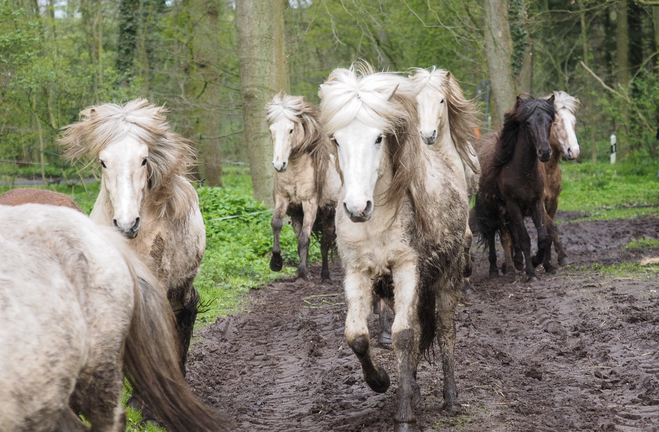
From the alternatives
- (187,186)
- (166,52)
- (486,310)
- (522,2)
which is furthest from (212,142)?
(187,186)

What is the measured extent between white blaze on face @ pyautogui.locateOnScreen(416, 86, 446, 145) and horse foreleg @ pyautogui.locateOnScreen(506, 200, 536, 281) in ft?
8.28

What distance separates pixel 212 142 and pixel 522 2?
904cm

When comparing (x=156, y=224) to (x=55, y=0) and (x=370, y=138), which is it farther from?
(x=55, y=0)

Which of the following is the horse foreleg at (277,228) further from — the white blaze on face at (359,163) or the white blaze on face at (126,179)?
the white blaze on face at (359,163)

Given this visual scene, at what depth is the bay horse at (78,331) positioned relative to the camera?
9.04ft

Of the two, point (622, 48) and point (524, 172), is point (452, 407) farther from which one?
point (622, 48)

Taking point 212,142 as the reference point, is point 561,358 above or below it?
below

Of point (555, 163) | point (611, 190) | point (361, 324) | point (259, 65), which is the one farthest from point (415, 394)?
point (611, 190)

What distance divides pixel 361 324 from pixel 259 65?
32.8 feet

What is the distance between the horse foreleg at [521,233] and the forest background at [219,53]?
297cm

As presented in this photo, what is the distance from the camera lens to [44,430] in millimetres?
2854

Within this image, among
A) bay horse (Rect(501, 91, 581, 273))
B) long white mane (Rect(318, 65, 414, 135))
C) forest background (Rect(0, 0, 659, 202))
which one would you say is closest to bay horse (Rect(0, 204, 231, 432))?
long white mane (Rect(318, 65, 414, 135))

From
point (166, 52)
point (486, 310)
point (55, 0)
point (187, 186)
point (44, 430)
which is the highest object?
point (55, 0)

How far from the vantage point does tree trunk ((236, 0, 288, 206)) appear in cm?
1357
